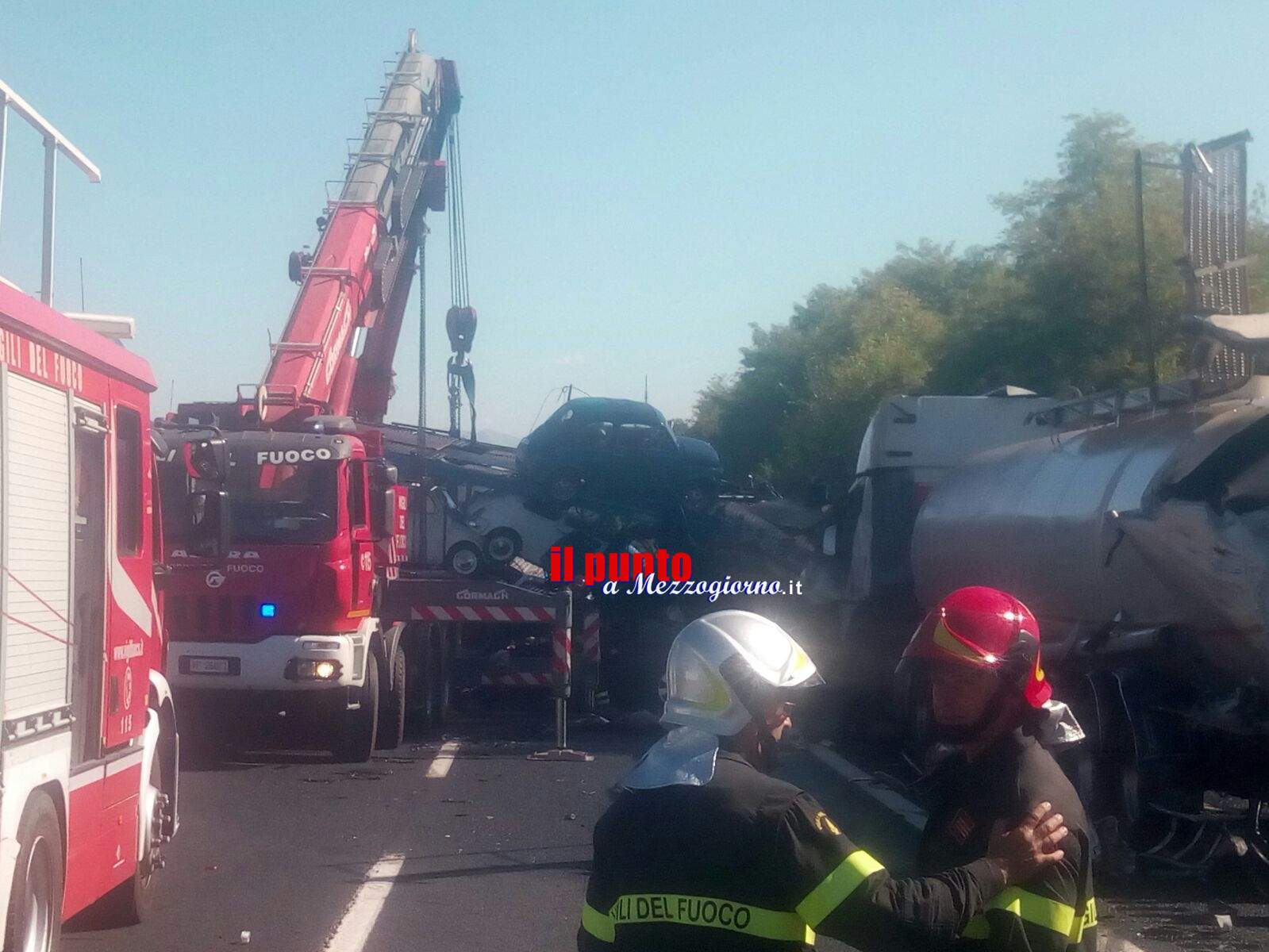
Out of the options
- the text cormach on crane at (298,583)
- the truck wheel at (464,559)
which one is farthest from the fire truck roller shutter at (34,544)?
the truck wheel at (464,559)

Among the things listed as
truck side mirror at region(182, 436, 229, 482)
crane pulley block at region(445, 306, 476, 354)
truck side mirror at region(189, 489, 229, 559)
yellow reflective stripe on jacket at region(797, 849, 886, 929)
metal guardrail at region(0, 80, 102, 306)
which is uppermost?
crane pulley block at region(445, 306, 476, 354)

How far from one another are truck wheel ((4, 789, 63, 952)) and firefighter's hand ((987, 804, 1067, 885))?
3407 mm

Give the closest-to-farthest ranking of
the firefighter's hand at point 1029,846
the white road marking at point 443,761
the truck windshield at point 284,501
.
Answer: the firefighter's hand at point 1029,846
the white road marking at point 443,761
the truck windshield at point 284,501

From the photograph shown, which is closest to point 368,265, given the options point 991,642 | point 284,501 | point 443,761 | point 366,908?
point 284,501

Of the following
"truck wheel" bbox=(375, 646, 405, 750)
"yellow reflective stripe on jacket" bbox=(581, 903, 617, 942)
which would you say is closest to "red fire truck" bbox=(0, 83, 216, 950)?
"yellow reflective stripe on jacket" bbox=(581, 903, 617, 942)

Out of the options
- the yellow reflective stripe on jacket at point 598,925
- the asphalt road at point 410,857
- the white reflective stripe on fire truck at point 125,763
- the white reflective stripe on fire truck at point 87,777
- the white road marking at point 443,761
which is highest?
the yellow reflective stripe on jacket at point 598,925

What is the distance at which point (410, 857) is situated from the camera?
9258 millimetres

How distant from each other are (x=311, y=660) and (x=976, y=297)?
28189 millimetres

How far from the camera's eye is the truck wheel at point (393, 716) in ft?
47.3

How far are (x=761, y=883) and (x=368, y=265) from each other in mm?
16313

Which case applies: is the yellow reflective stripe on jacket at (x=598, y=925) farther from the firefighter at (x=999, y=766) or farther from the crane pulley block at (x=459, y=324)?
the crane pulley block at (x=459, y=324)

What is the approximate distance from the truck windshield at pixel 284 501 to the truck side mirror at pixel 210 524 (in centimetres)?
499

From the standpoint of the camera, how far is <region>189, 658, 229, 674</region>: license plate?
12977mm

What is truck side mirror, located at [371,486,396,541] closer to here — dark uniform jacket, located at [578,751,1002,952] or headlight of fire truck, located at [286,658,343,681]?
headlight of fire truck, located at [286,658,343,681]
